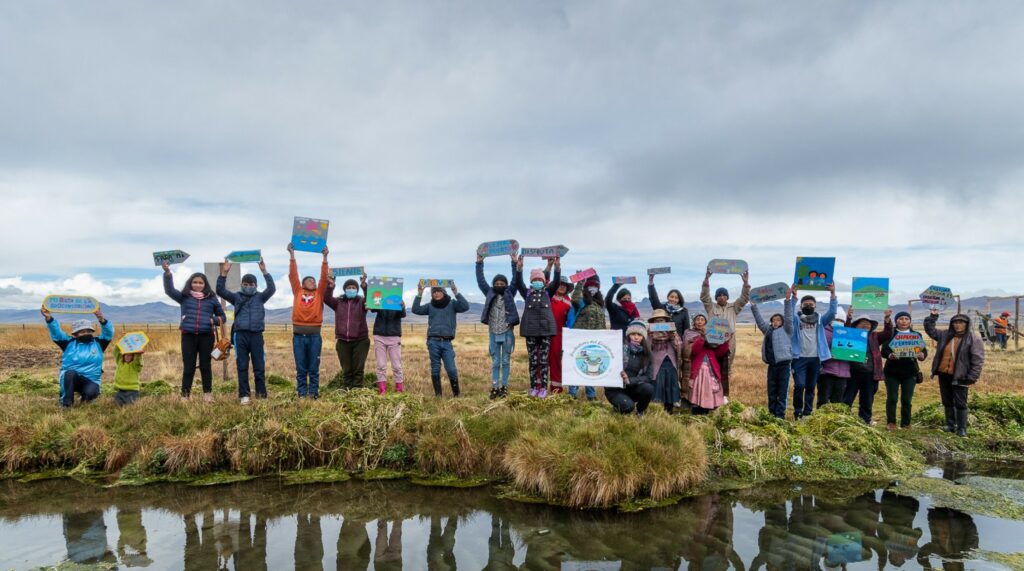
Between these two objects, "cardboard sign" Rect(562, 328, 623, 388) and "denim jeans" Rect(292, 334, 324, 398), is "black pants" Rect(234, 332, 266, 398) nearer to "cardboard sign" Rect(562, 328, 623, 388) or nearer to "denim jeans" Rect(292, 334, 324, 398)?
"denim jeans" Rect(292, 334, 324, 398)

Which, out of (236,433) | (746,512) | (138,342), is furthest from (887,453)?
(138,342)

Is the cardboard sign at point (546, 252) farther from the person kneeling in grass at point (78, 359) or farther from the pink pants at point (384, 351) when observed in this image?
the person kneeling in grass at point (78, 359)

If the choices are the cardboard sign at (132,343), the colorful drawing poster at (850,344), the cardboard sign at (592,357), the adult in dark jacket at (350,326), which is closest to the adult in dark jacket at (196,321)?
the cardboard sign at (132,343)

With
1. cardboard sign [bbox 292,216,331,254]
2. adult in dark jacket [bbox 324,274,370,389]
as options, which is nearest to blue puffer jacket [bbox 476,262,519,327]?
adult in dark jacket [bbox 324,274,370,389]

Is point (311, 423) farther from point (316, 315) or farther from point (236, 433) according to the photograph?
point (316, 315)

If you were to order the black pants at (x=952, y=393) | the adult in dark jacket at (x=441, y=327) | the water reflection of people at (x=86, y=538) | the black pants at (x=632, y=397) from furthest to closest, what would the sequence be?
the adult in dark jacket at (x=441, y=327) → the black pants at (x=952, y=393) → the black pants at (x=632, y=397) → the water reflection of people at (x=86, y=538)

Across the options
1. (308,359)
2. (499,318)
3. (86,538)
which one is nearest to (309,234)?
(308,359)

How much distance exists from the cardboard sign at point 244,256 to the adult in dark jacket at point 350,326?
1.51m

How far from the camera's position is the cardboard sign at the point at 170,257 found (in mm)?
11570

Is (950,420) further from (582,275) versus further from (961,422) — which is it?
(582,275)

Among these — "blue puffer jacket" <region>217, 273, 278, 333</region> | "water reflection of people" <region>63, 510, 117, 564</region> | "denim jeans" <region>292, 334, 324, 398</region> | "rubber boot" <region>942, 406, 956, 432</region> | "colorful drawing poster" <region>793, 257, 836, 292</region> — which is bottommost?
"water reflection of people" <region>63, 510, 117, 564</region>

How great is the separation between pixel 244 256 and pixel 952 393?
47.3 feet

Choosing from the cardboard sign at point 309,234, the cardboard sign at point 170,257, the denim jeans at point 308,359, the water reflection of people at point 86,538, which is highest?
the cardboard sign at point 309,234

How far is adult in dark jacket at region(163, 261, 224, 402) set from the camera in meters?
11.0
